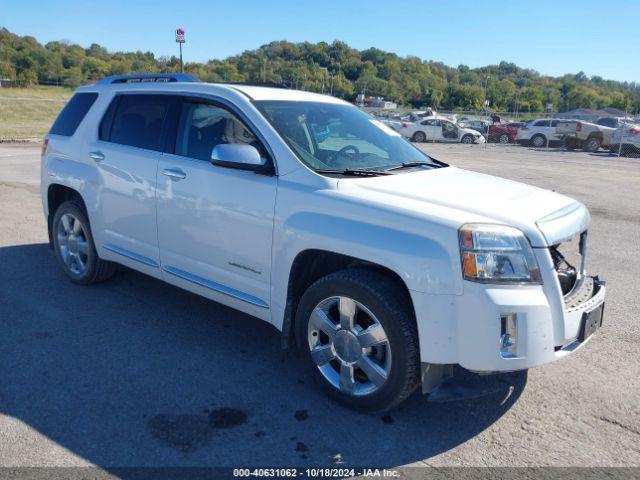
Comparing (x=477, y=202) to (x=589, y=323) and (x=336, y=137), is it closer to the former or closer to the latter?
(x=589, y=323)

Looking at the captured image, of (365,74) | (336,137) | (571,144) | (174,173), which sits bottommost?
(571,144)

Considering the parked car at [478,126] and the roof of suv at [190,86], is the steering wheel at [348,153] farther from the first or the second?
the parked car at [478,126]

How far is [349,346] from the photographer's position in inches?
137

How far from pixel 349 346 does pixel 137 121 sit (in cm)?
281

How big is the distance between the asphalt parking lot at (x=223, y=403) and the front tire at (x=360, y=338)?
18cm

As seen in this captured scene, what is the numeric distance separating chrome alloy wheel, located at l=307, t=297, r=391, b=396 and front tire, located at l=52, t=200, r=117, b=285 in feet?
8.98

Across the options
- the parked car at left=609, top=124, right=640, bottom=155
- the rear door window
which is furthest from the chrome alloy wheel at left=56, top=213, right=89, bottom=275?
the parked car at left=609, top=124, right=640, bottom=155

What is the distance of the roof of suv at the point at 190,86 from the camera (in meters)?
4.41

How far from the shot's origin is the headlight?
3.02 metres

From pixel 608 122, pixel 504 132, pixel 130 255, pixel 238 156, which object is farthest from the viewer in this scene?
pixel 504 132

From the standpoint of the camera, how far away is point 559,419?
3.52m

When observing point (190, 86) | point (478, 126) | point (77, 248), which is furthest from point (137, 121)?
point (478, 126)

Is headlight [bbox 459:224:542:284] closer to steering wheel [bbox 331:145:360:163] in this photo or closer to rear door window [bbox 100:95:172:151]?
steering wheel [bbox 331:145:360:163]

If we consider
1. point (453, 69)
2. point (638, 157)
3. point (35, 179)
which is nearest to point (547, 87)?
point (453, 69)
